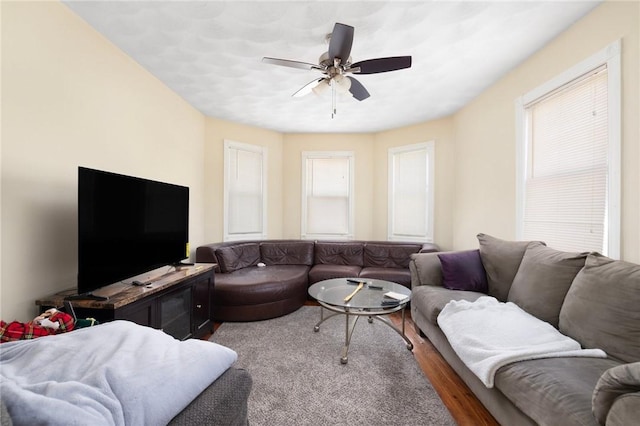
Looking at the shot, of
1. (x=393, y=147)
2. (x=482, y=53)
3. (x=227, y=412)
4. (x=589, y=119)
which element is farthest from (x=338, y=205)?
(x=227, y=412)

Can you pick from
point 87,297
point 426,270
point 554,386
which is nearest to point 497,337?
point 554,386

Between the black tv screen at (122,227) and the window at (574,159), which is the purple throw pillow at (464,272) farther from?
the black tv screen at (122,227)

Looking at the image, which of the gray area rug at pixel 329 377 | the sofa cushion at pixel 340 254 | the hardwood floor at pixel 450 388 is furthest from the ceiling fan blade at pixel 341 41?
the sofa cushion at pixel 340 254

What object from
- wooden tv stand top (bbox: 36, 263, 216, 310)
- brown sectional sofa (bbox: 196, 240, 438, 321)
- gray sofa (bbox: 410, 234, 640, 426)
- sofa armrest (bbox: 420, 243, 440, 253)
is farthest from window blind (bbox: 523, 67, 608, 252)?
wooden tv stand top (bbox: 36, 263, 216, 310)

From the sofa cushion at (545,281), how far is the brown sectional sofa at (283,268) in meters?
1.61

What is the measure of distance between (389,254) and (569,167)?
7.99ft

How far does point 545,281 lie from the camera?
1.88 metres

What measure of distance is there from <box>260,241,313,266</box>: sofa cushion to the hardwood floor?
164 centimetres

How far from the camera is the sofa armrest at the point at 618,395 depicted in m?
0.89

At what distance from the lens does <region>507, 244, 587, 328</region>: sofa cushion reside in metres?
1.77

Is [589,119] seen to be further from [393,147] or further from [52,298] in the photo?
[52,298]

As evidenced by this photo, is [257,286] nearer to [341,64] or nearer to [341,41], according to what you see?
[341,64]

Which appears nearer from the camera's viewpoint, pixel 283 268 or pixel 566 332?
pixel 566 332

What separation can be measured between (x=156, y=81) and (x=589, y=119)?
403 cm
